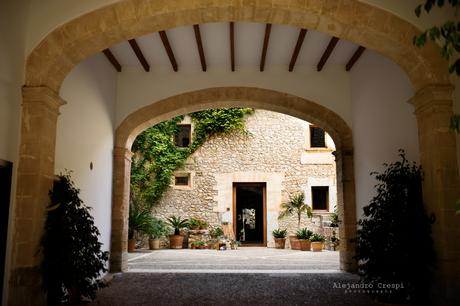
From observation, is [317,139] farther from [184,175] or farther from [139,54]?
[139,54]

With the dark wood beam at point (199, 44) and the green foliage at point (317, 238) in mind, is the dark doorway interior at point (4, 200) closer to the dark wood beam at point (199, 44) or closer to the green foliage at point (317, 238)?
the dark wood beam at point (199, 44)

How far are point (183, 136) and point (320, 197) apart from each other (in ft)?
15.5

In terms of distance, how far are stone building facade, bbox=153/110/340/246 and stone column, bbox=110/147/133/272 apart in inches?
209

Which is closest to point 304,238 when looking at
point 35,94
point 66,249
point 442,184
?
point 442,184

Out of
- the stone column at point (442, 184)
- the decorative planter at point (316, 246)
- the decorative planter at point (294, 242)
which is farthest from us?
the decorative planter at point (294, 242)

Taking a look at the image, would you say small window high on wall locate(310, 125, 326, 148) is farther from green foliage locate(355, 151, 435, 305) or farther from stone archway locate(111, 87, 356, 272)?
green foliage locate(355, 151, 435, 305)

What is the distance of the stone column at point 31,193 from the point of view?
12.2ft

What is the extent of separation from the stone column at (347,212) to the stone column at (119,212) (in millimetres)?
3745

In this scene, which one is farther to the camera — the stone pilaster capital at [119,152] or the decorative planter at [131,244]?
the decorative planter at [131,244]

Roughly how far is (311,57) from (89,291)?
16.1 feet

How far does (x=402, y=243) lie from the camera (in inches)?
156

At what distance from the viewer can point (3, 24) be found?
3688 mm

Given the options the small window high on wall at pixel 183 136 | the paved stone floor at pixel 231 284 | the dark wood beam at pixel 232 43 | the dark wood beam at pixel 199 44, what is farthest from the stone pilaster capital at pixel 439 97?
the small window high on wall at pixel 183 136

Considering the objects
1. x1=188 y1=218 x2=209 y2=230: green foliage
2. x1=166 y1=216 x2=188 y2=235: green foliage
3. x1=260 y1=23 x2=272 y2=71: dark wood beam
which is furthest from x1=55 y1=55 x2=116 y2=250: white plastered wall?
x1=188 y1=218 x2=209 y2=230: green foliage
